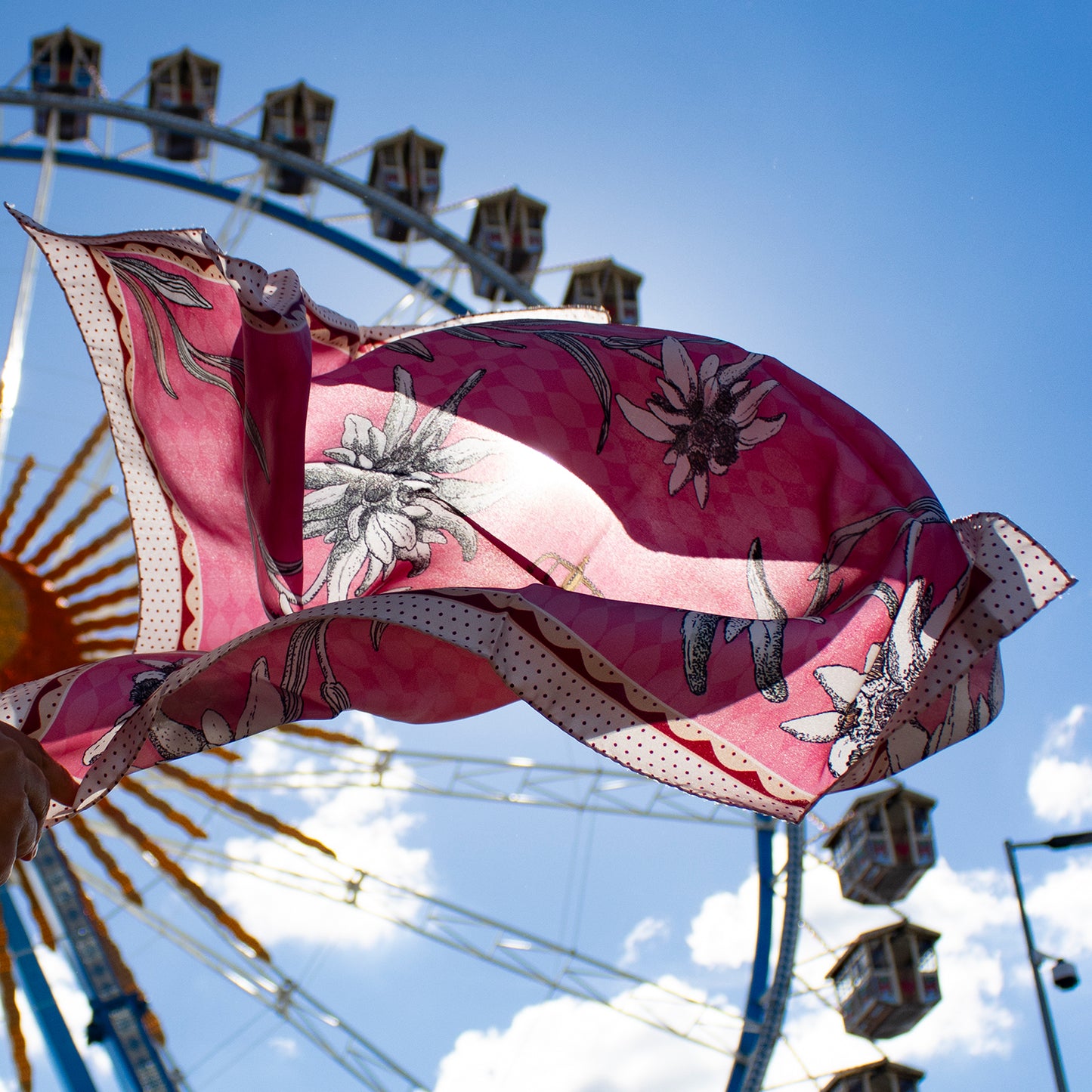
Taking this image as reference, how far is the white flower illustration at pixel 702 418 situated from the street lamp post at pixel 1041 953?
189 inches

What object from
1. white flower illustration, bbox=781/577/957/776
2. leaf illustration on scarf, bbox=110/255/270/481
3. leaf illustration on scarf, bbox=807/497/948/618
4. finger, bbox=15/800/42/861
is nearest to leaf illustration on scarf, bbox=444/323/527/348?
leaf illustration on scarf, bbox=110/255/270/481

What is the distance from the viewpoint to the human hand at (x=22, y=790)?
7.50ft

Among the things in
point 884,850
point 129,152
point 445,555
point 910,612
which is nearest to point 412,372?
point 445,555

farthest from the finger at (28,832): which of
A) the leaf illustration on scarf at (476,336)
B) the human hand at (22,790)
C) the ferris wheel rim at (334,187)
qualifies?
the ferris wheel rim at (334,187)

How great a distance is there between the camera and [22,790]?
2.33 meters

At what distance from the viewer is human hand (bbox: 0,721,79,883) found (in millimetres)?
2287

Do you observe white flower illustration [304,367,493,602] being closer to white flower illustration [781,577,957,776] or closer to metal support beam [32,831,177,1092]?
white flower illustration [781,577,957,776]

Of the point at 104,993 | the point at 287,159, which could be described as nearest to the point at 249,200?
the point at 287,159

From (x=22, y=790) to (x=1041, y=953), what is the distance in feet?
24.5

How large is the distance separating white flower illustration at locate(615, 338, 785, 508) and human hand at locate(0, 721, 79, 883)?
2047 mm

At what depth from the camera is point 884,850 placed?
41.9 feet

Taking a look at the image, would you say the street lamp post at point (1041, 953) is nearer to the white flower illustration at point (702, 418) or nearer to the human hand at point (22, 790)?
the white flower illustration at point (702, 418)

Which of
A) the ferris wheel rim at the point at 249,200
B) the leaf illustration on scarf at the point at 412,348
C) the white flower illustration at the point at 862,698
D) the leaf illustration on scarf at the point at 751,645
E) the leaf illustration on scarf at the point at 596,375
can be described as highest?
the ferris wheel rim at the point at 249,200

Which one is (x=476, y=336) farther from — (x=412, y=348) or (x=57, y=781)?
(x=57, y=781)
